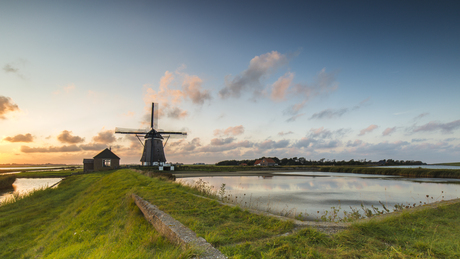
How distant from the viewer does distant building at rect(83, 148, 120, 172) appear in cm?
3938

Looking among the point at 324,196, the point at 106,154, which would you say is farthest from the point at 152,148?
the point at 324,196

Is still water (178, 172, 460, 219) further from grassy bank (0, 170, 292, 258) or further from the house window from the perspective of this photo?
the house window

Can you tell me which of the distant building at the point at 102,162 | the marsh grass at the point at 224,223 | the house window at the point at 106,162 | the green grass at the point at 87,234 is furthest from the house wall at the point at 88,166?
the marsh grass at the point at 224,223

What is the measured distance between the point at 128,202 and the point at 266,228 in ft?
22.8

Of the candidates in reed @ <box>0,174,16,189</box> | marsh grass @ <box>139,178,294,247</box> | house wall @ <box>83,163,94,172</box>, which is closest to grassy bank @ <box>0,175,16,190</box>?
reed @ <box>0,174,16,189</box>

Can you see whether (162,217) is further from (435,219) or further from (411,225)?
(435,219)

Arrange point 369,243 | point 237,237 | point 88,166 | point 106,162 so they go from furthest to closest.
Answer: point 88,166 < point 106,162 < point 237,237 < point 369,243

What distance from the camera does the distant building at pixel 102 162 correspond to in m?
39.4

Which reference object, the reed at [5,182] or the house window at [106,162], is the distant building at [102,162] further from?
the reed at [5,182]

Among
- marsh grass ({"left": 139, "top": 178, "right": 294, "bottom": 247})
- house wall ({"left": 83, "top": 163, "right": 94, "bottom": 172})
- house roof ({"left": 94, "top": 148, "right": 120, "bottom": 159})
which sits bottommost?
house wall ({"left": 83, "top": 163, "right": 94, "bottom": 172})

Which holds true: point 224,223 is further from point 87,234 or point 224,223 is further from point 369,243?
point 87,234

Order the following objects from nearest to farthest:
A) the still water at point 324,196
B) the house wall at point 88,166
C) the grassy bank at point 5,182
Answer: the still water at point 324,196
the grassy bank at point 5,182
the house wall at point 88,166

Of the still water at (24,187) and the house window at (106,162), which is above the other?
the house window at (106,162)

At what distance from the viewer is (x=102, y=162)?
130 ft
